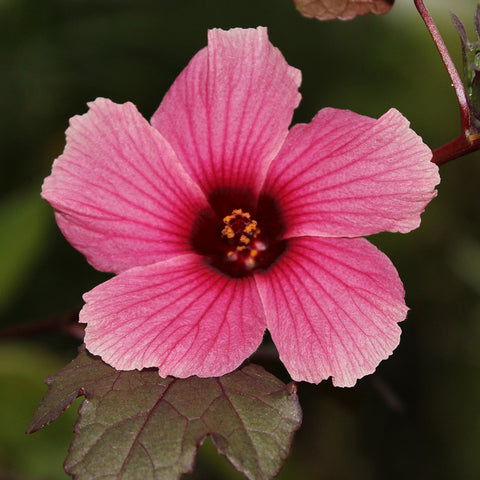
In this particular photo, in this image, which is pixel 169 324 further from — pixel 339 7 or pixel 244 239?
pixel 339 7

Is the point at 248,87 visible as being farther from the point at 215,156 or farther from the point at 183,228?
the point at 183,228

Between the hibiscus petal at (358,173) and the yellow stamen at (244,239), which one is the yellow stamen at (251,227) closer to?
the yellow stamen at (244,239)

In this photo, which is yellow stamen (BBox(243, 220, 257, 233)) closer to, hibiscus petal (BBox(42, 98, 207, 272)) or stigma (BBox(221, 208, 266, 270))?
stigma (BBox(221, 208, 266, 270))

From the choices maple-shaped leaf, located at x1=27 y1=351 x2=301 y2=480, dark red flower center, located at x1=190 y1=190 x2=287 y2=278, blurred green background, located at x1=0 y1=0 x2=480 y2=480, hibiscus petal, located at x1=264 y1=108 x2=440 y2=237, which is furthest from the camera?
blurred green background, located at x1=0 y1=0 x2=480 y2=480

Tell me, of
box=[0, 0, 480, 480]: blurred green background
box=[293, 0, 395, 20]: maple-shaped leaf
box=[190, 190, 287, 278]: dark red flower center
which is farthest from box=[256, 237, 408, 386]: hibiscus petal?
box=[0, 0, 480, 480]: blurred green background

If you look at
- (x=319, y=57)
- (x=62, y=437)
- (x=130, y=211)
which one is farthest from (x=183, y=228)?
(x=319, y=57)

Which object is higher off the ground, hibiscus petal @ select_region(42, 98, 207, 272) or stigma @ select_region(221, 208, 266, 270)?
hibiscus petal @ select_region(42, 98, 207, 272)

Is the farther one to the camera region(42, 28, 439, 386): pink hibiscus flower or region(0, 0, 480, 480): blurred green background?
region(0, 0, 480, 480): blurred green background
